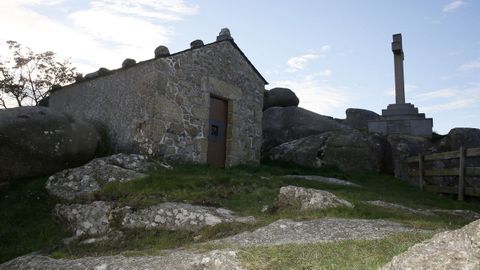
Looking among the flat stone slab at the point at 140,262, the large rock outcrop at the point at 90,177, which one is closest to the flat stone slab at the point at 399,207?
the flat stone slab at the point at 140,262

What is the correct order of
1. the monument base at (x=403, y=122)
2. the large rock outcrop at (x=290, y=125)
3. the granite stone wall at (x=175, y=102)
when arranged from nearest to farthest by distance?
the granite stone wall at (x=175, y=102) → the monument base at (x=403, y=122) → the large rock outcrop at (x=290, y=125)

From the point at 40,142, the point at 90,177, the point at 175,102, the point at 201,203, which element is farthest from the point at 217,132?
the point at 201,203

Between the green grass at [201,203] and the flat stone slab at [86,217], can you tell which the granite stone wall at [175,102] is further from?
the flat stone slab at [86,217]

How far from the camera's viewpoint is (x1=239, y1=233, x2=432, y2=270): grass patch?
415 cm

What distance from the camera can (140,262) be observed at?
17.4ft

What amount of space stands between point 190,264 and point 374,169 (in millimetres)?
12933

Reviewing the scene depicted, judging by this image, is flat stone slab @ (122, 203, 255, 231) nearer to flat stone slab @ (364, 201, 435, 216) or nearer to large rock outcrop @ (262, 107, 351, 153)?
flat stone slab @ (364, 201, 435, 216)


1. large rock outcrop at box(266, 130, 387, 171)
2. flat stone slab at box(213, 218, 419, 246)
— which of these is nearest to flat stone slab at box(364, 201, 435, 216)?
flat stone slab at box(213, 218, 419, 246)

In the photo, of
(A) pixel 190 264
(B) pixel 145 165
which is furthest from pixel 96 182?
(A) pixel 190 264

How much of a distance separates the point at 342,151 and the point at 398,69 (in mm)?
4774

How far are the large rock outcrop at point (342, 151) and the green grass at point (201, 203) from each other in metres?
4.10

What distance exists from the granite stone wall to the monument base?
5788 millimetres

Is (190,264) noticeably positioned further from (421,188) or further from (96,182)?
(421,188)

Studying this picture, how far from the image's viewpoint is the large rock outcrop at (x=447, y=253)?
2775 mm
